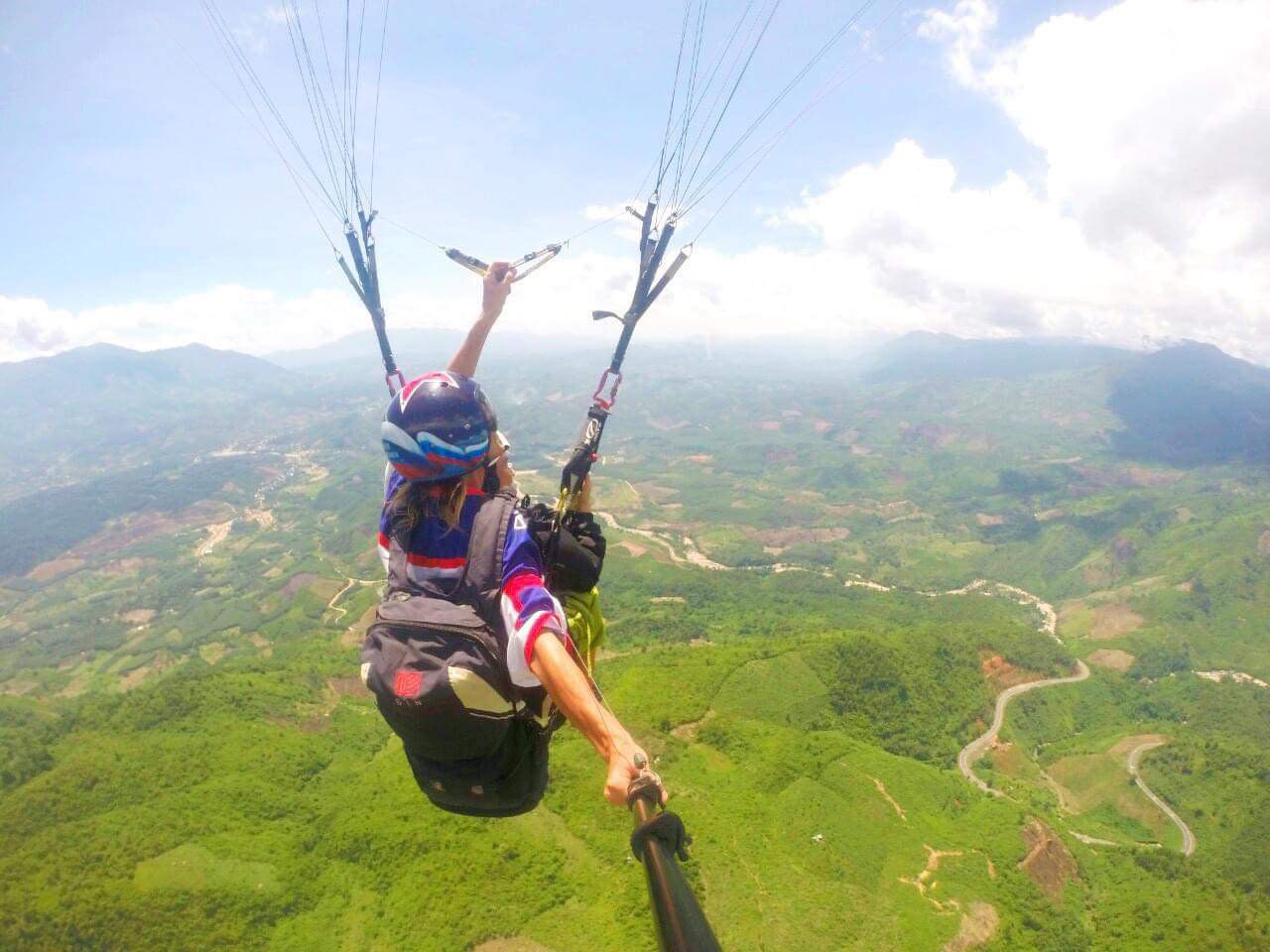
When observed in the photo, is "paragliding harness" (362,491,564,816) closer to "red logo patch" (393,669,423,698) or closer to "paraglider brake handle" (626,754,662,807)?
"red logo patch" (393,669,423,698)

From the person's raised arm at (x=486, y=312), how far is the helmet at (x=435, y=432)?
1.29 m

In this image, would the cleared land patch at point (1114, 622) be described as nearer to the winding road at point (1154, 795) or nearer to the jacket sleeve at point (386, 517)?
the winding road at point (1154, 795)

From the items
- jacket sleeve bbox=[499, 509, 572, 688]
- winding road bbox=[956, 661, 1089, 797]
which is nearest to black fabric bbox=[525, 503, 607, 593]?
jacket sleeve bbox=[499, 509, 572, 688]

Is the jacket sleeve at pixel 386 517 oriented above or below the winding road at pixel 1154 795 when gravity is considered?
above

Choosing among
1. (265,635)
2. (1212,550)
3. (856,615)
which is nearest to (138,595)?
(265,635)

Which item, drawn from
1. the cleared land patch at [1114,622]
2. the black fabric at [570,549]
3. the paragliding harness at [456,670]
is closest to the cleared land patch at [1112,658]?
the cleared land patch at [1114,622]

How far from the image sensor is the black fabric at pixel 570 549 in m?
3.32

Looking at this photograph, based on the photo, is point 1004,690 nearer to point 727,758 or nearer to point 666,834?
point 727,758

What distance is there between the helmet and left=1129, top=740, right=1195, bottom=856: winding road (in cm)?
5377

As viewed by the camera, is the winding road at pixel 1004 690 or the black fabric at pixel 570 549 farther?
the winding road at pixel 1004 690

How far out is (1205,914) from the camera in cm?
2866

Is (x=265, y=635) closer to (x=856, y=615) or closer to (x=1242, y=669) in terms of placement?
(x=856, y=615)

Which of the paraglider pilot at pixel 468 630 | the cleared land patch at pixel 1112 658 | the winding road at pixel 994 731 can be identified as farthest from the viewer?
the cleared land patch at pixel 1112 658

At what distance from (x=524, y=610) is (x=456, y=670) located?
375 millimetres
